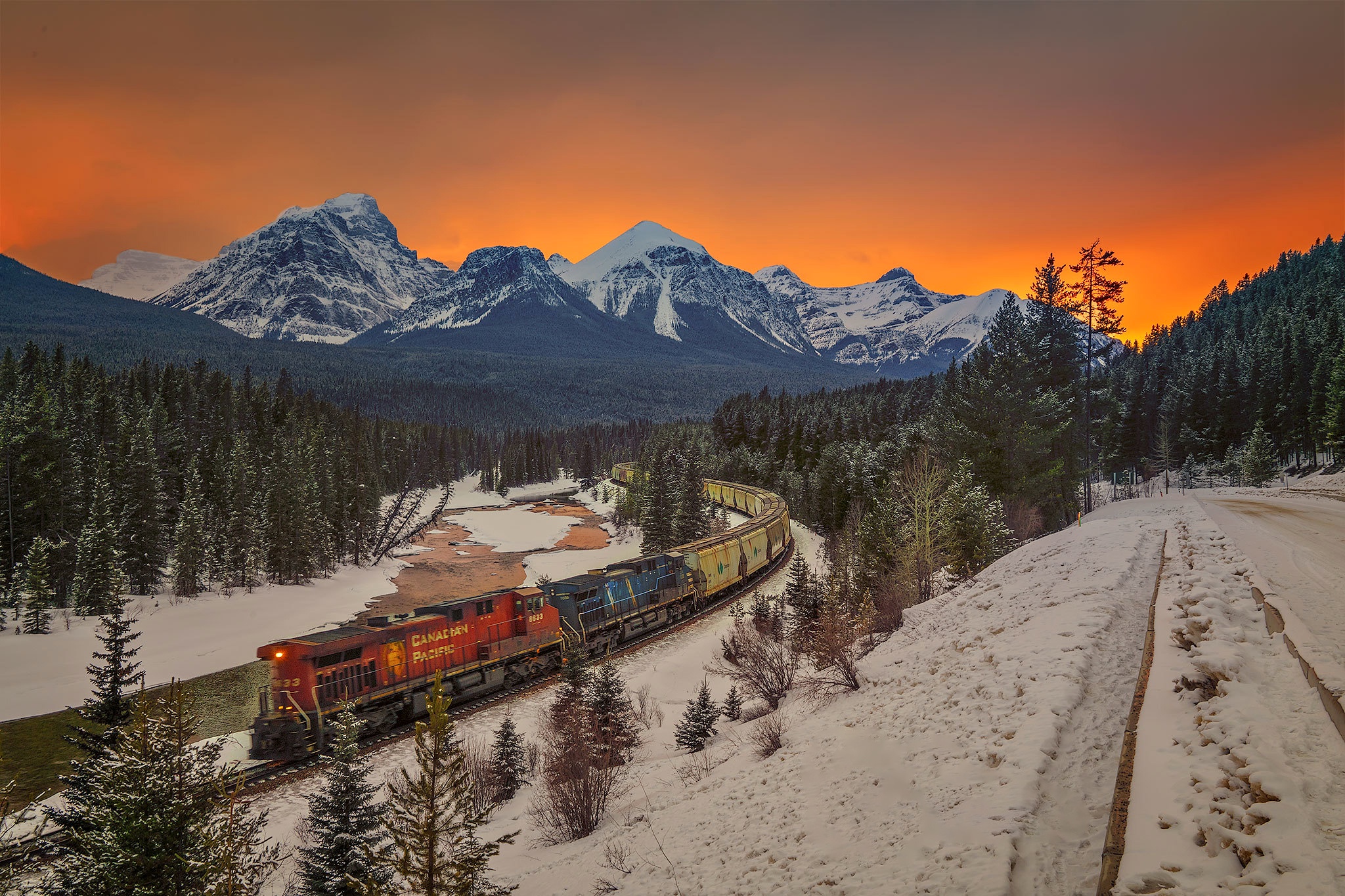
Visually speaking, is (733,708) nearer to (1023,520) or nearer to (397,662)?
(397,662)

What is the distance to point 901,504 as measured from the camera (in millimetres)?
37594

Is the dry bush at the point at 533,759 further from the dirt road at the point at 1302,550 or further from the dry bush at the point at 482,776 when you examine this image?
the dirt road at the point at 1302,550

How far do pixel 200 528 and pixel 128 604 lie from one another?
26.4 ft

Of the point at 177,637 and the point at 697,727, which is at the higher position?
the point at 697,727

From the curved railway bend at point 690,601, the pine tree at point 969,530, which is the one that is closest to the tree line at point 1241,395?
the pine tree at point 969,530

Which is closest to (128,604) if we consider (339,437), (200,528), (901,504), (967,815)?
(200,528)

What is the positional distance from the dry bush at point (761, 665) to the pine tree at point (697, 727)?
1915mm

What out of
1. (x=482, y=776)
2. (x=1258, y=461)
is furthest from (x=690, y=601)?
(x=1258, y=461)

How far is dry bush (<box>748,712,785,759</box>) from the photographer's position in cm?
1557

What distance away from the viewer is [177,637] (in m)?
42.6

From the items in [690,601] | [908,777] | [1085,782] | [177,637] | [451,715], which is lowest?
[177,637]

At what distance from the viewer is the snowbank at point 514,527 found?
91125 millimetres

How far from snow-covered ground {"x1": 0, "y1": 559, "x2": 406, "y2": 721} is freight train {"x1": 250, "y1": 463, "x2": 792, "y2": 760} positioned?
49.7 feet

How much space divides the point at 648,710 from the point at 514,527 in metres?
81.9
